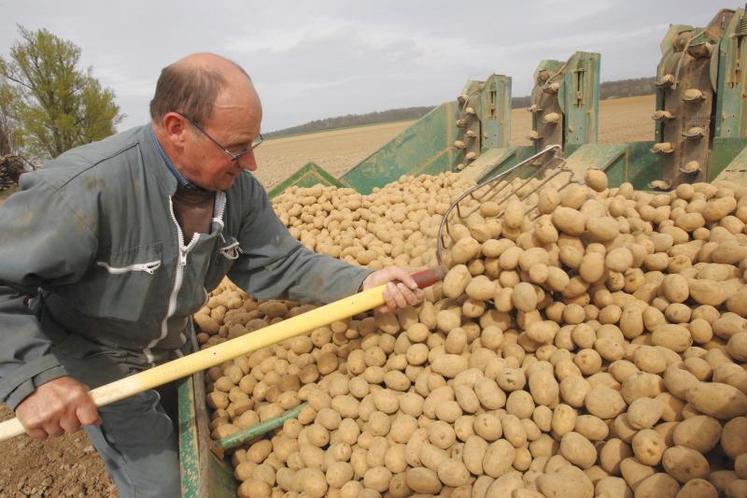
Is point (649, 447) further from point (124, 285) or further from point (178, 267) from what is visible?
point (124, 285)

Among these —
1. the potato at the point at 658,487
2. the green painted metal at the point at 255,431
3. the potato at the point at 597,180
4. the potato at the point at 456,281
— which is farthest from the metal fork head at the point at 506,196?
the potato at the point at 658,487

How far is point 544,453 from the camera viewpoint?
1.76m

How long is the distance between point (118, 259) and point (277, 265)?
82cm

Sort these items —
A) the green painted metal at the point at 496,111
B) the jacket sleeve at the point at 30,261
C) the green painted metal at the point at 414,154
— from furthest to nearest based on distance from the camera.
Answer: the green painted metal at the point at 414,154 → the green painted metal at the point at 496,111 → the jacket sleeve at the point at 30,261

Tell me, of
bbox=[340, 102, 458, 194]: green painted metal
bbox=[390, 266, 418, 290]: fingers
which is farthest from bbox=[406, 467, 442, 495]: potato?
bbox=[340, 102, 458, 194]: green painted metal

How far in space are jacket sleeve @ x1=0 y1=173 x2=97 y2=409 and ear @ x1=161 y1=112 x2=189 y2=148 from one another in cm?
43

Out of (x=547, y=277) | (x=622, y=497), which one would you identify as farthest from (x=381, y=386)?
(x=622, y=497)

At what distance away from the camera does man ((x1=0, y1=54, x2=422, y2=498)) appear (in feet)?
5.54

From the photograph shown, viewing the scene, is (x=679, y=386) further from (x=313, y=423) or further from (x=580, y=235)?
(x=313, y=423)

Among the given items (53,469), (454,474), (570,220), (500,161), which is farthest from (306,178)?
(454,474)

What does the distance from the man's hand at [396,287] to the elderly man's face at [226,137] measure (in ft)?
2.49

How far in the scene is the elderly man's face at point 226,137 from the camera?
183 centimetres

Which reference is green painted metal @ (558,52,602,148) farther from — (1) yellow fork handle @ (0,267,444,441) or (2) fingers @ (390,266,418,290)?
(1) yellow fork handle @ (0,267,444,441)

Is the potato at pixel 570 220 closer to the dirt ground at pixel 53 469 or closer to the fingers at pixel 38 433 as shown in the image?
the fingers at pixel 38 433
